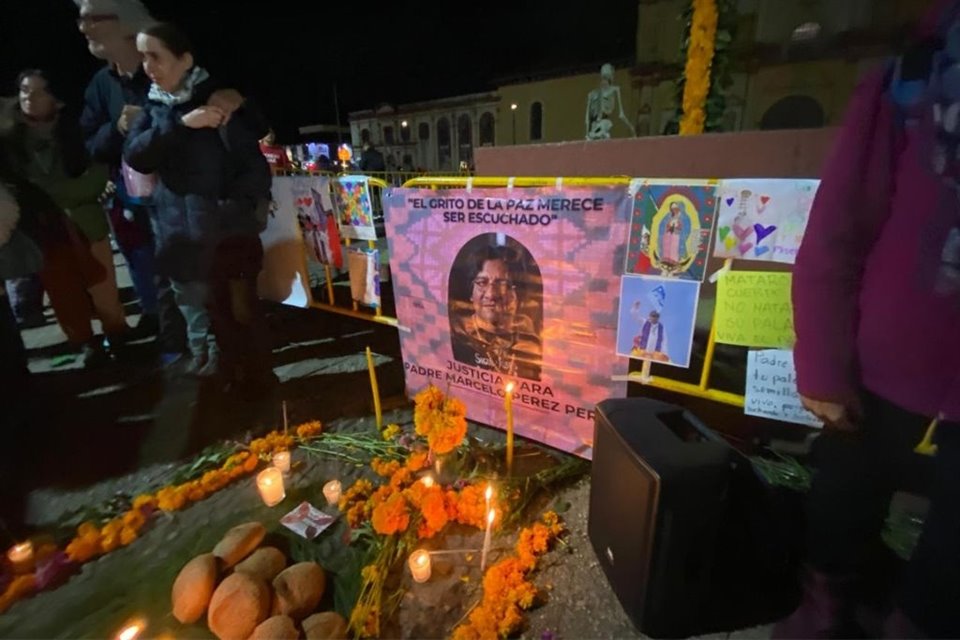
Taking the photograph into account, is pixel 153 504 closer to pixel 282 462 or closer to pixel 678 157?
pixel 282 462

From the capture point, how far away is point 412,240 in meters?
2.82

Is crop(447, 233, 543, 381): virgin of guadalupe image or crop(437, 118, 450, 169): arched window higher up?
crop(437, 118, 450, 169): arched window

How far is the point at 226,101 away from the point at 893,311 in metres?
3.40

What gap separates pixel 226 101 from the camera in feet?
8.98

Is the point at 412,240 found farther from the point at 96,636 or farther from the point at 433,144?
the point at 433,144

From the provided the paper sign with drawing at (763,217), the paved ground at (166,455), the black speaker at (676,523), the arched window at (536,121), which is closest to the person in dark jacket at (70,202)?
the paved ground at (166,455)

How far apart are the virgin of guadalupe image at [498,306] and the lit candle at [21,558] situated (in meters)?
2.37

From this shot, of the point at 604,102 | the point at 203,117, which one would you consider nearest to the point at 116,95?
the point at 203,117

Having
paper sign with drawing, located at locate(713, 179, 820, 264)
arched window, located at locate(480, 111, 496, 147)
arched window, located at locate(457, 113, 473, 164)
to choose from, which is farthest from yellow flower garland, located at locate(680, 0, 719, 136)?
arched window, located at locate(457, 113, 473, 164)

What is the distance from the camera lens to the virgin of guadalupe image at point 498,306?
2.51 metres

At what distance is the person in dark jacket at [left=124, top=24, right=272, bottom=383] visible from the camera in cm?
267

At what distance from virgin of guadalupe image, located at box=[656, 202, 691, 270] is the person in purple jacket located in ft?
2.24

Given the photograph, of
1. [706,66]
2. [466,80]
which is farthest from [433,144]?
[706,66]

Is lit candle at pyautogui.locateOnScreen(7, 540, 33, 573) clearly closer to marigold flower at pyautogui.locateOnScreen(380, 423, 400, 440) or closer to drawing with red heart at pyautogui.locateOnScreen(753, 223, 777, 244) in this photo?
marigold flower at pyautogui.locateOnScreen(380, 423, 400, 440)
